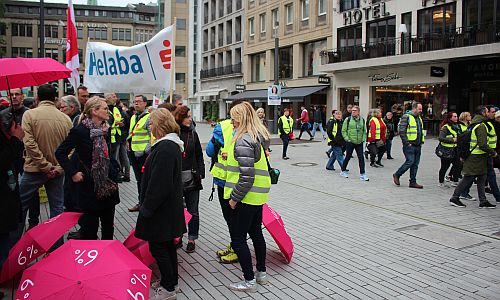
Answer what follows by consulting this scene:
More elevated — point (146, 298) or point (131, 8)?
point (131, 8)

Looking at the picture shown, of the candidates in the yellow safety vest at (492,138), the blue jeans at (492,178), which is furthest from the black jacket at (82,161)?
the blue jeans at (492,178)

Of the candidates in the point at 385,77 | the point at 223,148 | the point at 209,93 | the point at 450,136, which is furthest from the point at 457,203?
the point at 209,93

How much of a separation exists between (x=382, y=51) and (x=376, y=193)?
20675mm

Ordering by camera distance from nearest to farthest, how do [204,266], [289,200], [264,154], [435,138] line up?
[264,154], [204,266], [289,200], [435,138]

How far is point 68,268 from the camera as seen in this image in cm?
376

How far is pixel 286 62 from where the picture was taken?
3916 centimetres

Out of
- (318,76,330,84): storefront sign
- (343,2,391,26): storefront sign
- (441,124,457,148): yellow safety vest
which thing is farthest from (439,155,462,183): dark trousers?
(318,76,330,84): storefront sign

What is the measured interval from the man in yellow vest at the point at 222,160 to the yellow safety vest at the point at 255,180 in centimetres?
27

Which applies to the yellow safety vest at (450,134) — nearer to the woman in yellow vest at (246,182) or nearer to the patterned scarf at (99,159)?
the woman in yellow vest at (246,182)

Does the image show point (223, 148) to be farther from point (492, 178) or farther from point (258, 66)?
point (258, 66)

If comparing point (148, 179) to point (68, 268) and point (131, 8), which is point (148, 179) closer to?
point (68, 268)

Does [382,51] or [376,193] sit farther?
[382,51]

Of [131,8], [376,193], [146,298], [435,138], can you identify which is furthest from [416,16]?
[131,8]

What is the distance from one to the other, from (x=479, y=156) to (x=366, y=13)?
24.1m
